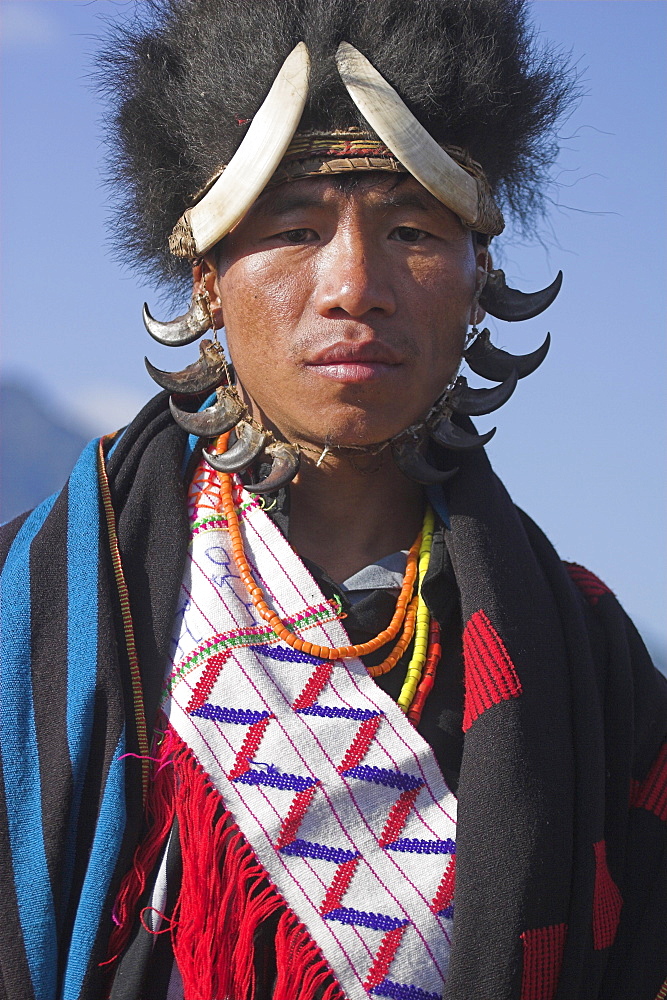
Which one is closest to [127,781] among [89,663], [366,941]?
[89,663]

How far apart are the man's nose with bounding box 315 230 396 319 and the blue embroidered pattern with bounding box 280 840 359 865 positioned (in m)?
0.91

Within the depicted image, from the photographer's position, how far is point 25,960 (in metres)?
1.65

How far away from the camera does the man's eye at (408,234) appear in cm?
194

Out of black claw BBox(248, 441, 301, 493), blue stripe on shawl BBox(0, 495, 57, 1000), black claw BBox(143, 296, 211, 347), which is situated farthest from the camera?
black claw BBox(143, 296, 211, 347)

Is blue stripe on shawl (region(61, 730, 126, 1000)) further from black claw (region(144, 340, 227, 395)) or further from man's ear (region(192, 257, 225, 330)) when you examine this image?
man's ear (region(192, 257, 225, 330))

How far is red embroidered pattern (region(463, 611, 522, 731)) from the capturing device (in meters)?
1.86

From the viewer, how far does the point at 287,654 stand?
1.93m

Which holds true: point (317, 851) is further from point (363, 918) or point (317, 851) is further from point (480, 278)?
point (480, 278)

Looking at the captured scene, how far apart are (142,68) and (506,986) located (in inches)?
72.2

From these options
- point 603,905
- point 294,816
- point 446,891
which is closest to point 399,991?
point 446,891

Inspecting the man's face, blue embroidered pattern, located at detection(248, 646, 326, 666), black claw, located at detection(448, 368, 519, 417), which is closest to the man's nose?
the man's face

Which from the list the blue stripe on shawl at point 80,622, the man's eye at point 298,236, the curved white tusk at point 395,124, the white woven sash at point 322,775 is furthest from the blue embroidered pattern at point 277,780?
the curved white tusk at point 395,124

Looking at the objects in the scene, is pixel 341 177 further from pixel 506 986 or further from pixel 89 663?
pixel 506 986

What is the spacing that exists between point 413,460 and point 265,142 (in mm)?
646
